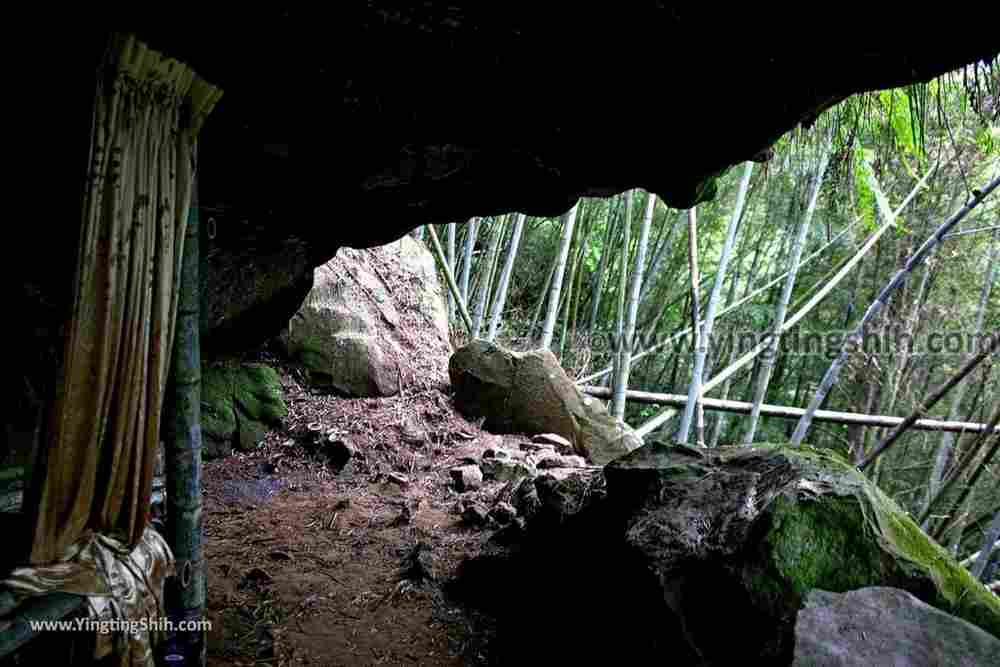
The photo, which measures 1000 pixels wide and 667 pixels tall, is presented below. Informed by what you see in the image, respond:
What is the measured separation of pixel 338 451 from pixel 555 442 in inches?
71.9

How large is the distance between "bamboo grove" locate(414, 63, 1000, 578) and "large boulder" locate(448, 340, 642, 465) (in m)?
0.39

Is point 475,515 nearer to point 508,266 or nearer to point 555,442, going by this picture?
point 555,442

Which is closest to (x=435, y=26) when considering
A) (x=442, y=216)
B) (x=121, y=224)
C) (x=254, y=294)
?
(x=121, y=224)

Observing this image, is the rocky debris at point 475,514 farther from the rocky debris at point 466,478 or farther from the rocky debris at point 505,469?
the rocky debris at point 505,469

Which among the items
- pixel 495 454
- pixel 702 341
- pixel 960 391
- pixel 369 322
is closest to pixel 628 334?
pixel 702 341

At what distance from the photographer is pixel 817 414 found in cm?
505

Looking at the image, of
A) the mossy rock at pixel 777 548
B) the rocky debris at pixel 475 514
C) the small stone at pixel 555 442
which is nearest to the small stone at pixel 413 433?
the small stone at pixel 555 442

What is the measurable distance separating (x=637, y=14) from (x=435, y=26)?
66cm

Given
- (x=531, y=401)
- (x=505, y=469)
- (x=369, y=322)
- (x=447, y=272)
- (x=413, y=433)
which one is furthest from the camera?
(x=447, y=272)

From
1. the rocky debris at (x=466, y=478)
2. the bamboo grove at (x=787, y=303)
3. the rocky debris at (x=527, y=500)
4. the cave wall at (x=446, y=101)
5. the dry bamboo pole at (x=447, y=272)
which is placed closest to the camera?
the cave wall at (x=446, y=101)

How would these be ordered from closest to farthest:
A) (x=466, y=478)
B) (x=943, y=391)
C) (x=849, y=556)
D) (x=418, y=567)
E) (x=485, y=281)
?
(x=849, y=556), (x=418, y=567), (x=943, y=391), (x=466, y=478), (x=485, y=281)

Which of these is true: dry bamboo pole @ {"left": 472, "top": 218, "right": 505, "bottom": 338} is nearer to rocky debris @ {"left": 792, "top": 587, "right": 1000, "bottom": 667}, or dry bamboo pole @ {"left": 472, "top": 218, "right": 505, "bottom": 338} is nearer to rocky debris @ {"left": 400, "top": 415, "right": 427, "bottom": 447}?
rocky debris @ {"left": 400, "top": 415, "right": 427, "bottom": 447}

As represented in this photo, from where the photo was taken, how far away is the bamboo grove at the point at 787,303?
6004mm

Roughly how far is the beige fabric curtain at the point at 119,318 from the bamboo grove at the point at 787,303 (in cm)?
424
